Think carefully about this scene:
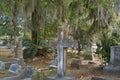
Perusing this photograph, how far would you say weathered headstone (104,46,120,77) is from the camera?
32.0ft

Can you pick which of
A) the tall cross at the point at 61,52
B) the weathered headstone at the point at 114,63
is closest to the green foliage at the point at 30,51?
the tall cross at the point at 61,52

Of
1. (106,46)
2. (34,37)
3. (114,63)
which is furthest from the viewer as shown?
(34,37)

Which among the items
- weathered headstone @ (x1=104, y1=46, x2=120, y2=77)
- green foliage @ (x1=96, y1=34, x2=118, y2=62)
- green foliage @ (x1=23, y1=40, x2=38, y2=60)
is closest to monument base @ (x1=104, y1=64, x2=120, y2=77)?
weathered headstone @ (x1=104, y1=46, x2=120, y2=77)

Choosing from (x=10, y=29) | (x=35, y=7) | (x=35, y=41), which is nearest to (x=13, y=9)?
(x=35, y=7)

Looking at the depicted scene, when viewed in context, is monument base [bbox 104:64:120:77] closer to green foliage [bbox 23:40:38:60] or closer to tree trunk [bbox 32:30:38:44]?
green foliage [bbox 23:40:38:60]

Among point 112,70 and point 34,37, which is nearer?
point 112,70

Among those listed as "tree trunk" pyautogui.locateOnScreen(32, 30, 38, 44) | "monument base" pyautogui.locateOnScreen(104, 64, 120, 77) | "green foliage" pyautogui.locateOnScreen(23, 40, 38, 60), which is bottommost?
"monument base" pyautogui.locateOnScreen(104, 64, 120, 77)

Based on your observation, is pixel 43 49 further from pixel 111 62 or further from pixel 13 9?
pixel 111 62

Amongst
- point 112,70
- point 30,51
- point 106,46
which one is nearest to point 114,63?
point 112,70

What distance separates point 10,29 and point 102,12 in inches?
313

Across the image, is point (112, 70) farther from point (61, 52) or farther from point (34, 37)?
point (34, 37)

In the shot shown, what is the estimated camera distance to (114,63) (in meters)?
9.99

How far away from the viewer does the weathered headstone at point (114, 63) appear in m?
9.76

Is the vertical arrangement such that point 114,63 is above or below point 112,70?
above
